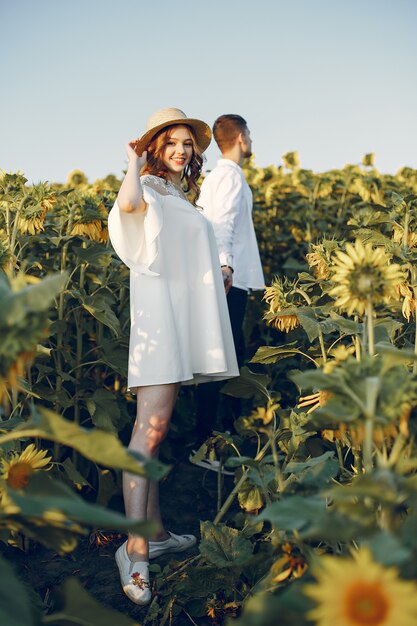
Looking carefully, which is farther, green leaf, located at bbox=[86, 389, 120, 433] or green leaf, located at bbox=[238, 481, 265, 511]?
green leaf, located at bbox=[86, 389, 120, 433]

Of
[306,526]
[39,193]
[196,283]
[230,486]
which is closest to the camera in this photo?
[306,526]

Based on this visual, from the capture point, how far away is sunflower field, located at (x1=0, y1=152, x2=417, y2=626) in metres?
0.89

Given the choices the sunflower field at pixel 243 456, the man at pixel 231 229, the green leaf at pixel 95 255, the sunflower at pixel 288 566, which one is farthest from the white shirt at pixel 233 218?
the sunflower at pixel 288 566

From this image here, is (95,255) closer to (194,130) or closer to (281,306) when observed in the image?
(194,130)

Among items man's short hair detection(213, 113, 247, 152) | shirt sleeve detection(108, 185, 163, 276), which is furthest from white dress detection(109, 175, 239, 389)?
man's short hair detection(213, 113, 247, 152)

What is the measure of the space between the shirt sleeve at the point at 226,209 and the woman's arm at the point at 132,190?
1158 mm

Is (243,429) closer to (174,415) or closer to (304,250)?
(174,415)

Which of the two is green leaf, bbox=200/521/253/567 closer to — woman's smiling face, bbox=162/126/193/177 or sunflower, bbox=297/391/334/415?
sunflower, bbox=297/391/334/415

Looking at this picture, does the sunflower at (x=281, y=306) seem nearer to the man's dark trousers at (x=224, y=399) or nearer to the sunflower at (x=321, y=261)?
the sunflower at (x=321, y=261)

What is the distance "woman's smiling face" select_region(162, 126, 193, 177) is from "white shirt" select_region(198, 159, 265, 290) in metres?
0.82

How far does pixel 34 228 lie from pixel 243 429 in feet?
3.49

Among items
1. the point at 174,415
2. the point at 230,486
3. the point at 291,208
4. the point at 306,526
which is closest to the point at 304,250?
the point at 291,208

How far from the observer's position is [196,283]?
92.9 inches

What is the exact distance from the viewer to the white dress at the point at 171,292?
84.4 inches
